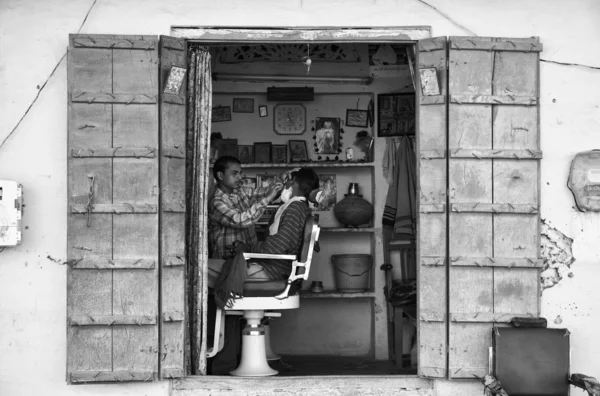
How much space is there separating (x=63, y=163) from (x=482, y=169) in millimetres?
2518

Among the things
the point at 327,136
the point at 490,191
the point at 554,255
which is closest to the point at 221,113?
the point at 327,136

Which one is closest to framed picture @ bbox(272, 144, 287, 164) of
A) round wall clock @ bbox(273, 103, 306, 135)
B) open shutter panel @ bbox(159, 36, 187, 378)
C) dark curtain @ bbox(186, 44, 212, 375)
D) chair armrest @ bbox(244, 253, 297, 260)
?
round wall clock @ bbox(273, 103, 306, 135)

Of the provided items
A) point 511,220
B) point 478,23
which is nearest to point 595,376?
point 511,220

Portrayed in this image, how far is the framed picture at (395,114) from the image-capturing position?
27.0 ft

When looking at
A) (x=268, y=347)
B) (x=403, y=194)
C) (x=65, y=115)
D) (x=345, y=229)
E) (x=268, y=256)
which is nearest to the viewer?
(x=65, y=115)

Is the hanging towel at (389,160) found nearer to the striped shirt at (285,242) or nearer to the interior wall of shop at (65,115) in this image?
the striped shirt at (285,242)

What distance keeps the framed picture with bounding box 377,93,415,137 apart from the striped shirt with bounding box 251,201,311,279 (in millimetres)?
1780

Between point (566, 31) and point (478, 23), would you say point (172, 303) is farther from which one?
point (566, 31)

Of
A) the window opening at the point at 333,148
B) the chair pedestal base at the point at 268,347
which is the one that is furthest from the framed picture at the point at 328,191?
the chair pedestal base at the point at 268,347

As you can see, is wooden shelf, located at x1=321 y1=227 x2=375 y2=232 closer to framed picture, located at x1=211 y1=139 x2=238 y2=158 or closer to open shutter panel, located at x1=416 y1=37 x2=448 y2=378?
framed picture, located at x1=211 y1=139 x2=238 y2=158

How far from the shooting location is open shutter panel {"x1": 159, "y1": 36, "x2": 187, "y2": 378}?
5902mm

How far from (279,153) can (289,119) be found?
302mm

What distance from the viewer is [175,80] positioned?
19.6 ft

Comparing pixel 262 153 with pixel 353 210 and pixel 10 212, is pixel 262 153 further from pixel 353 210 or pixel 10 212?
pixel 10 212
